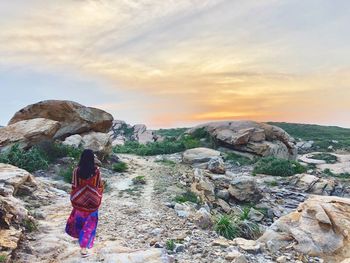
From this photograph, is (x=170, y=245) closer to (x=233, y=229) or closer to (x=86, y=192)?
(x=86, y=192)

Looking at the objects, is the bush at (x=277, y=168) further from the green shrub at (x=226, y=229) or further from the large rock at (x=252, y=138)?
the green shrub at (x=226, y=229)

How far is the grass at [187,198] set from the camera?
15101 millimetres

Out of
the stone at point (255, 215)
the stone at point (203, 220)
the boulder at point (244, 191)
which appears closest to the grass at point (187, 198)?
the stone at point (255, 215)

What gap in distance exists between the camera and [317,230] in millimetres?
10367

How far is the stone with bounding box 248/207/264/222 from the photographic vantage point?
1683 centimetres

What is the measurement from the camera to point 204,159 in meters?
26.2

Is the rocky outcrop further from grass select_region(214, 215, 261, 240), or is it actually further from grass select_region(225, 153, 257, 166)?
grass select_region(214, 215, 261, 240)

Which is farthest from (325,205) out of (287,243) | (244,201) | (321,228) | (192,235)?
(244,201)

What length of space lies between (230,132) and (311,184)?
12131 millimetres

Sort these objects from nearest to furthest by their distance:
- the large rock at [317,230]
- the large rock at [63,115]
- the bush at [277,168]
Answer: the large rock at [317,230] → the large rock at [63,115] → the bush at [277,168]

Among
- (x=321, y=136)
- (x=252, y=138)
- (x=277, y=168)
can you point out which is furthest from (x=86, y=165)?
(x=321, y=136)

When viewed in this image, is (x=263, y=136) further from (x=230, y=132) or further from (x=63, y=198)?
(x=63, y=198)

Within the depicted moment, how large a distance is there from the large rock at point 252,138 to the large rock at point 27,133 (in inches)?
639

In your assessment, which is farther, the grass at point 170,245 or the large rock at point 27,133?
the large rock at point 27,133
